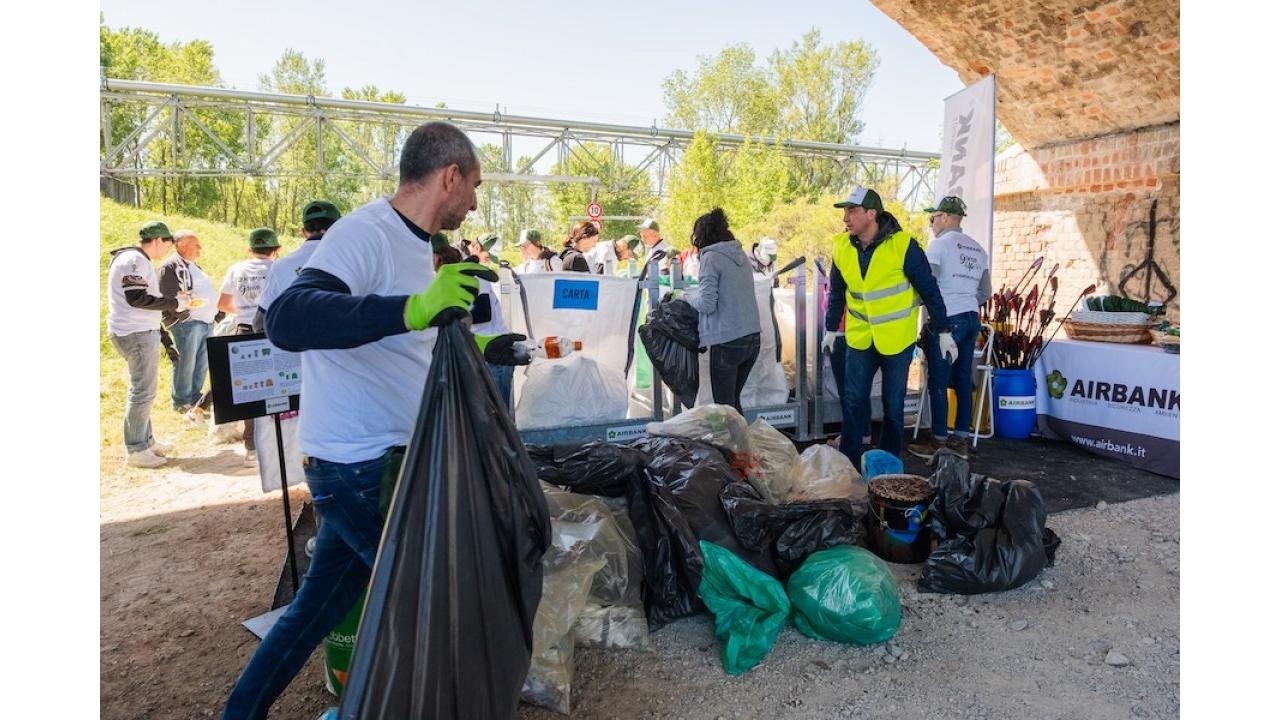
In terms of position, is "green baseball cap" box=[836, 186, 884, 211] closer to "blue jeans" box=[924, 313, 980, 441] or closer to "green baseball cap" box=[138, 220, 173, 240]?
"blue jeans" box=[924, 313, 980, 441]

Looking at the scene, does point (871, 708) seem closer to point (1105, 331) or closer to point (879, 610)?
point (879, 610)

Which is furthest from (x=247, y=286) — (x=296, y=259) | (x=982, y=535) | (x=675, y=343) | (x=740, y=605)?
(x=982, y=535)

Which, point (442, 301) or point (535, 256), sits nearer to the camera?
point (442, 301)

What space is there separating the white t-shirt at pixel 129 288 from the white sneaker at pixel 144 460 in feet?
3.02

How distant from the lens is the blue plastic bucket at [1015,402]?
5742 mm

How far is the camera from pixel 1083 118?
7.78m

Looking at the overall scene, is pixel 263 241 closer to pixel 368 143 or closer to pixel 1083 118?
pixel 1083 118

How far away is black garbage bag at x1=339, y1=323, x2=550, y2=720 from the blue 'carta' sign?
3.01 metres

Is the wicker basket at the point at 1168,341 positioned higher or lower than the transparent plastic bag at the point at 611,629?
higher

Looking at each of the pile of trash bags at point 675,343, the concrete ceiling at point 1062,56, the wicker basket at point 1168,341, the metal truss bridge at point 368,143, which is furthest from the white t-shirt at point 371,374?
the metal truss bridge at point 368,143

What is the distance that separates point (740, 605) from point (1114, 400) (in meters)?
4.00

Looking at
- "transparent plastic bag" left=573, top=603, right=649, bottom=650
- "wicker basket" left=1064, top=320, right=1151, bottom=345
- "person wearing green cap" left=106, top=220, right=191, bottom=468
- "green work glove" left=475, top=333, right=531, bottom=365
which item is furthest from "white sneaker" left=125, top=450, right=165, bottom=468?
"wicker basket" left=1064, top=320, right=1151, bottom=345

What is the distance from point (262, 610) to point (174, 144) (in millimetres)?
16570

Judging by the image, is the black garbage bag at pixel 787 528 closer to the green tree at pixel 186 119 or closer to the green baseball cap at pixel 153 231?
the green baseball cap at pixel 153 231
